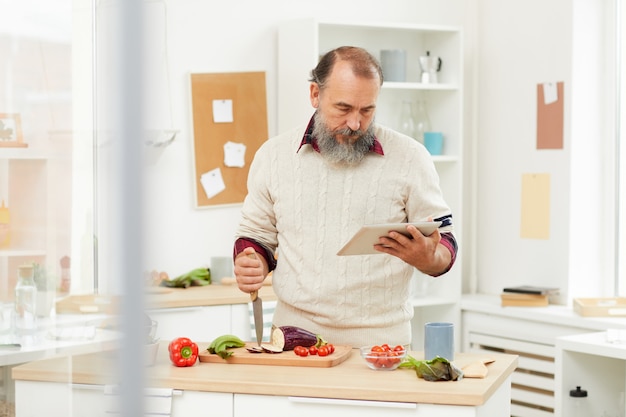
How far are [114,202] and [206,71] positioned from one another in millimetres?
3809

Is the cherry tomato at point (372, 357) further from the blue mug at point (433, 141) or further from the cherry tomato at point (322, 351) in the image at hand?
the blue mug at point (433, 141)

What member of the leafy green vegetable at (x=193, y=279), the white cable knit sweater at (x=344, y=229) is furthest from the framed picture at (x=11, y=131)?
the leafy green vegetable at (x=193, y=279)

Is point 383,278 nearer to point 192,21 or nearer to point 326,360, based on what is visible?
point 326,360

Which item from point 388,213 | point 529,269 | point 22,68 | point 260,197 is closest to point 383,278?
point 388,213

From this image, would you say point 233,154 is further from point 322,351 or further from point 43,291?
point 43,291

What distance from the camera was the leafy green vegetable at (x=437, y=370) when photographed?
2.09m

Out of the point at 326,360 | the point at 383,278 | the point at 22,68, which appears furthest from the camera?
the point at 383,278

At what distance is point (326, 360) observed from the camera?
2.23 m

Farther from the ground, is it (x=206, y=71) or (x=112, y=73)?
(x=206, y=71)

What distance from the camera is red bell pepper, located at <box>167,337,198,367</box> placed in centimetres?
222

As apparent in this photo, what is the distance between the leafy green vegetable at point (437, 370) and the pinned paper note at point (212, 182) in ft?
7.31

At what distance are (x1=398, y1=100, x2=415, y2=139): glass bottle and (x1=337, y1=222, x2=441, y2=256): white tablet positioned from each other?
2.39 meters

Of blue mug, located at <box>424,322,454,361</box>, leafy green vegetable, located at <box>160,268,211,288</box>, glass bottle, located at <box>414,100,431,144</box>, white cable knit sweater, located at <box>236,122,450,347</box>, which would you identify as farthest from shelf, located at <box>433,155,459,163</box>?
blue mug, located at <box>424,322,454,361</box>

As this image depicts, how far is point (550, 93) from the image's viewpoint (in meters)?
4.33
